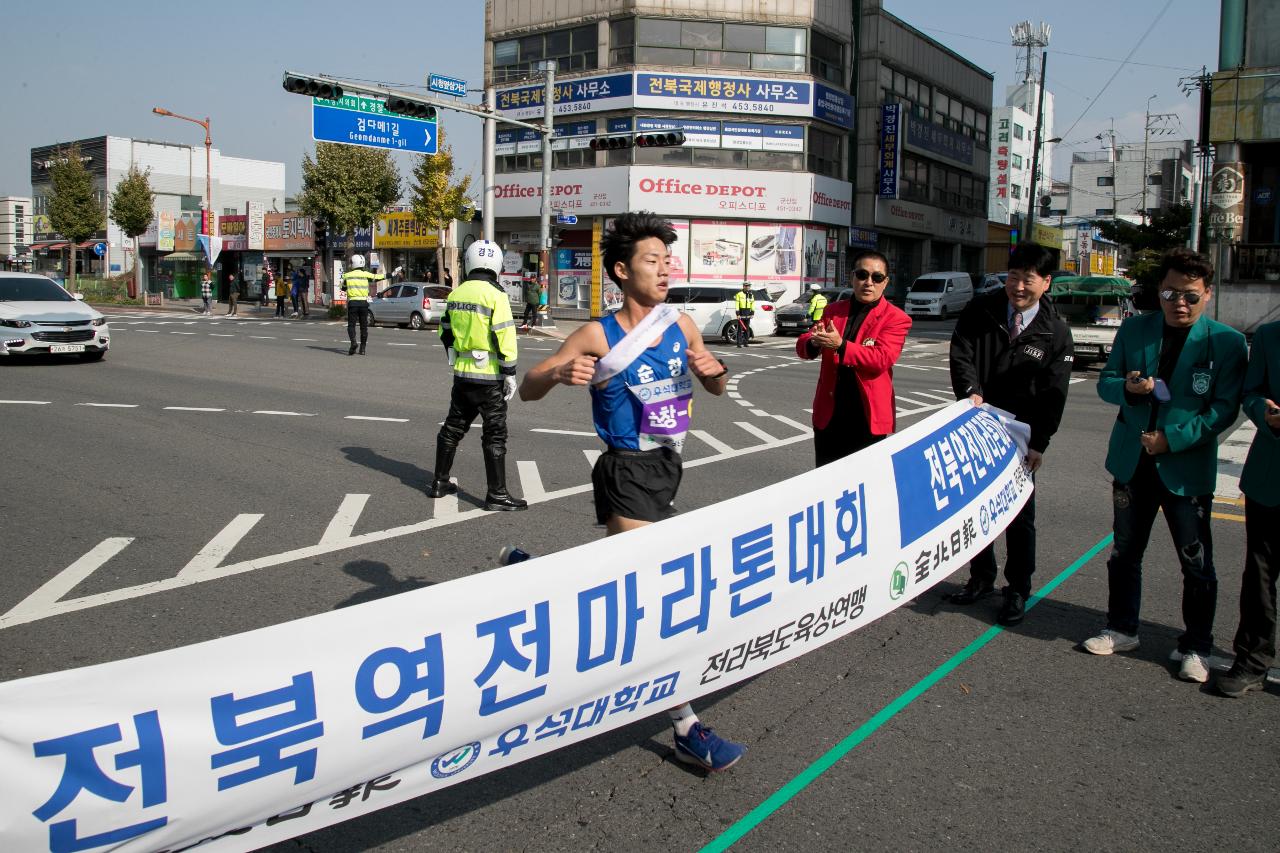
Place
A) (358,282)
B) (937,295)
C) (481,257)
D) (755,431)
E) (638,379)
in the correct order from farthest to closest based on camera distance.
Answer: (937,295)
(358,282)
(755,431)
(481,257)
(638,379)

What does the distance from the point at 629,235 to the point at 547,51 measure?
40342 mm

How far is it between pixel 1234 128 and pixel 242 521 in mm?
27916

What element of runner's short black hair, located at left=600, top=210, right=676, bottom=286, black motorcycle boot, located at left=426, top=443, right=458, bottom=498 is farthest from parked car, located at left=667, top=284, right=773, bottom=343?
runner's short black hair, located at left=600, top=210, right=676, bottom=286

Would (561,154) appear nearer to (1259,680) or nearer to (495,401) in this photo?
(495,401)

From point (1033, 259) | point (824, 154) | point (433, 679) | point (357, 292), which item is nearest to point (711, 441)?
point (1033, 259)

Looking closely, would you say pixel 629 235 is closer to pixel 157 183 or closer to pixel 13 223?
pixel 157 183

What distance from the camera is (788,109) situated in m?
38.9

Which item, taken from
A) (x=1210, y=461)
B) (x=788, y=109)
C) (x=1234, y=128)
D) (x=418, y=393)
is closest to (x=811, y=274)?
(x=788, y=109)

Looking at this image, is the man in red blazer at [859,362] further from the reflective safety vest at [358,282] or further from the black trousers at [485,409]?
the reflective safety vest at [358,282]

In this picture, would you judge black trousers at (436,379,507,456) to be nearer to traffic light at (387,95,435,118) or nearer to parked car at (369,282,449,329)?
traffic light at (387,95,435,118)

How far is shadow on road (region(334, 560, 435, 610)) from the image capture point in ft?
17.9

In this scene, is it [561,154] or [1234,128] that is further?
[561,154]

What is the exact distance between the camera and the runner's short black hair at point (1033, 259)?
5008mm

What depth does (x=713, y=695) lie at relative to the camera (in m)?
4.27
